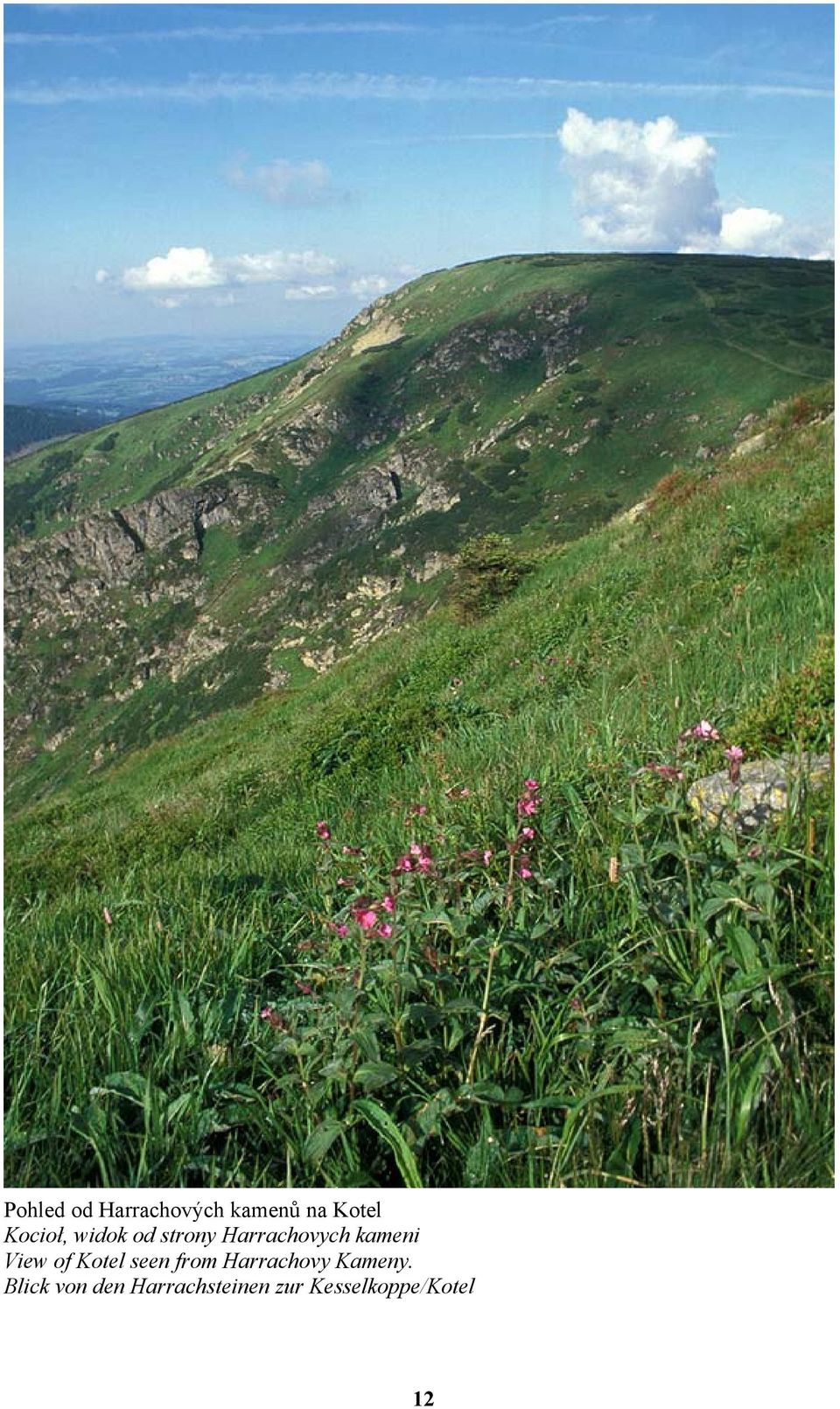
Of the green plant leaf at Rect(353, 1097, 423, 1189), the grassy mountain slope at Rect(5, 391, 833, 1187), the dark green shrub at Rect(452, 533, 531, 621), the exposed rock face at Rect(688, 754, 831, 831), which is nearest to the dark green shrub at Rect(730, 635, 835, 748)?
the grassy mountain slope at Rect(5, 391, 833, 1187)

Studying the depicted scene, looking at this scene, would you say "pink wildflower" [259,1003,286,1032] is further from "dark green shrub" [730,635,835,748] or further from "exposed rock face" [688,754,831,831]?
"dark green shrub" [730,635,835,748]

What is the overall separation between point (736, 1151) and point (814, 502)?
917 cm

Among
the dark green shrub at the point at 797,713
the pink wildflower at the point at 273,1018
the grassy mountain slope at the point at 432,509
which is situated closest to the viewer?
the pink wildflower at the point at 273,1018

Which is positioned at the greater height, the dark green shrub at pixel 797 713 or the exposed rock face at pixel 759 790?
the dark green shrub at pixel 797 713

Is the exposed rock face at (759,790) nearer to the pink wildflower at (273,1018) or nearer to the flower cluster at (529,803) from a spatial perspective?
the flower cluster at (529,803)

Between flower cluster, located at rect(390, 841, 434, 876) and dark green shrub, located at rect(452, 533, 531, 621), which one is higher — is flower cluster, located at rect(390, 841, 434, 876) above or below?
below

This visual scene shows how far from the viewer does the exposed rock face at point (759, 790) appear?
2846mm

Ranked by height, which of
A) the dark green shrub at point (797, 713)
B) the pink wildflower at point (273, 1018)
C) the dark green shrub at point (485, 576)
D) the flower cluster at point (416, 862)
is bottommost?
the pink wildflower at point (273, 1018)

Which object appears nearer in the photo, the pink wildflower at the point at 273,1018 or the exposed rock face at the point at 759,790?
the pink wildflower at the point at 273,1018

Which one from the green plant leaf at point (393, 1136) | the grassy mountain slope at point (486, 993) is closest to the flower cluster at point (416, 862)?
the grassy mountain slope at point (486, 993)

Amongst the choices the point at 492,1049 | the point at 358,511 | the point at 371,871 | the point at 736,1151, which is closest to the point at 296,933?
the point at 371,871

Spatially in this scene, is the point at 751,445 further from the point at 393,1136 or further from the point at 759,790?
the point at 393,1136

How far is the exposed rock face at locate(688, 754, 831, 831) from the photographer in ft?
9.34

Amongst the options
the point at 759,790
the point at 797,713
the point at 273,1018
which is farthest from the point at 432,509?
the point at 273,1018
